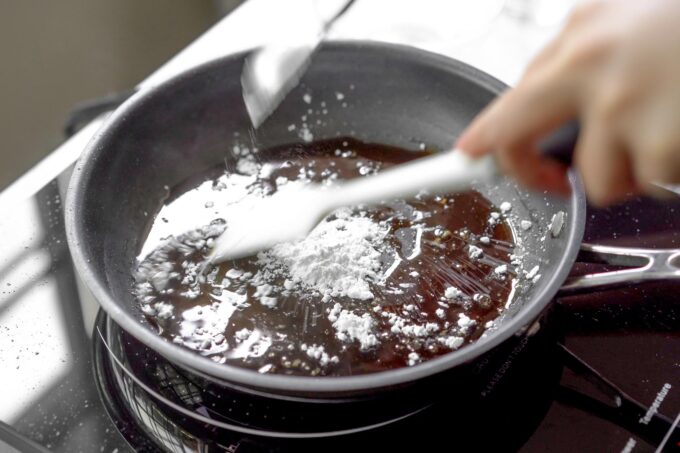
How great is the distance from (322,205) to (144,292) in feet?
0.48

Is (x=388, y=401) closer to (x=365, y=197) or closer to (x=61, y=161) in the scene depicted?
(x=365, y=197)

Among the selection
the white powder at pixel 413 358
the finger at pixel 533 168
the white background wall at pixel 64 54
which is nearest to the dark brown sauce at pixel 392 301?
the white powder at pixel 413 358

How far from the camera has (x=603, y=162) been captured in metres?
0.29

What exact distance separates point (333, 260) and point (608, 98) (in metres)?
0.29

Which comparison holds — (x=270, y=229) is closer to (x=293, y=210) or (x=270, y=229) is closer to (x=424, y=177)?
(x=293, y=210)

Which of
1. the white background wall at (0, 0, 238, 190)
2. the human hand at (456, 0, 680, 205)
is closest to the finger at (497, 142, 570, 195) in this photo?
the human hand at (456, 0, 680, 205)

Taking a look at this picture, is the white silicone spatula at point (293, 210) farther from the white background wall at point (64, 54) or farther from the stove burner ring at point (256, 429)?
the white background wall at point (64, 54)

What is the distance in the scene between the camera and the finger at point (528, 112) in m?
0.29

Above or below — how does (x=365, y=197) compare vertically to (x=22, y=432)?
above

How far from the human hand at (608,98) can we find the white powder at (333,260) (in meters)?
0.22

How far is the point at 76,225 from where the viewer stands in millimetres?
467

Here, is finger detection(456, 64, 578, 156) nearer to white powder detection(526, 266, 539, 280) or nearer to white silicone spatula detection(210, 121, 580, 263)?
white silicone spatula detection(210, 121, 580, 263)

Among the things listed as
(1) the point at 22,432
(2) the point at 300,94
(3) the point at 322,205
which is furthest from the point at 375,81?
(1) the point at 22,432

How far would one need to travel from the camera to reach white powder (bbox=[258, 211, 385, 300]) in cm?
52
